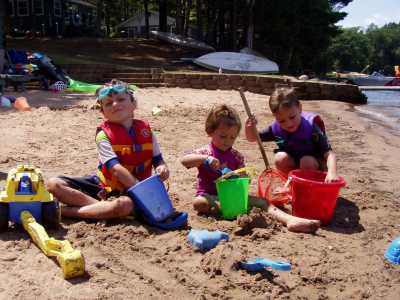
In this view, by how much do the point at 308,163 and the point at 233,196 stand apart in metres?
0.85

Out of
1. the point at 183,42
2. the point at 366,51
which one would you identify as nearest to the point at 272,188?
the point at 183,42

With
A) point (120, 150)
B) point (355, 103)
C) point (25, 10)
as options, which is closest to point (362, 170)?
point (120, 150)

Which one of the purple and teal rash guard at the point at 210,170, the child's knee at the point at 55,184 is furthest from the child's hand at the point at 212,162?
the child's knee at the point at 55,184

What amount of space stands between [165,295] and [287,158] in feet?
6.49

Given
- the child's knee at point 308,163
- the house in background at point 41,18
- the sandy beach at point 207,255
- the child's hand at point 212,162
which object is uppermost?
the house in background at point 41,18

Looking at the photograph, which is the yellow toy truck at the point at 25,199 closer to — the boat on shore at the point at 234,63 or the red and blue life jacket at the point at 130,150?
the red and blue life jacket at the point at 130,150

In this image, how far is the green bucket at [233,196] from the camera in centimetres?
317

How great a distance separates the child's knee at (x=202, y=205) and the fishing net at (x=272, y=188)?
1.50 ft

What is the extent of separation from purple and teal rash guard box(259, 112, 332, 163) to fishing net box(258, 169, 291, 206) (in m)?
0.35

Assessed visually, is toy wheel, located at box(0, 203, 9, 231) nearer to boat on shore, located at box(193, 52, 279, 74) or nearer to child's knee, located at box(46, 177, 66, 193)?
child's knee, located at box(46, 177, 66, 193)

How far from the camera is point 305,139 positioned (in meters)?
3.86

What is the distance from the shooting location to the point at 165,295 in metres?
2.22

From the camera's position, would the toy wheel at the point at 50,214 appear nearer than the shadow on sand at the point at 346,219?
Yes

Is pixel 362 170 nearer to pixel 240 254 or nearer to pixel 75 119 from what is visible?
pixel 240 254
